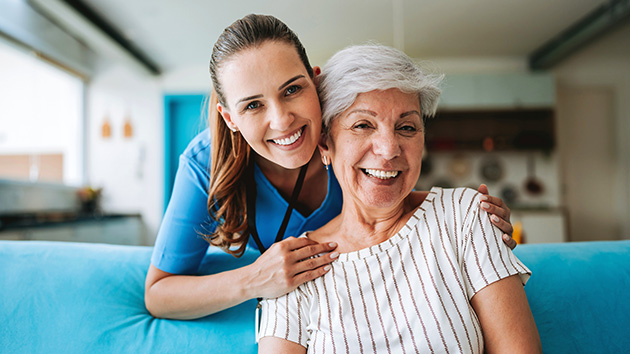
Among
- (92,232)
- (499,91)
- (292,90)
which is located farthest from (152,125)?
(292,90)

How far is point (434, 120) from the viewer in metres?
6.92

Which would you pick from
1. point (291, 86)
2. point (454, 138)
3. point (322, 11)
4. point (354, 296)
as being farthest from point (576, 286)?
point (454, 138)

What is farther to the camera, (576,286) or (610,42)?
(610,42)

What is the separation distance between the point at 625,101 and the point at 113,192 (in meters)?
7.65

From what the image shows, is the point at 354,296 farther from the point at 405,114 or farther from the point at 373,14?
the point at 373,14

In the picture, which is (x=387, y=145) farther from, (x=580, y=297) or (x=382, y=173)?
(x=580, y=297)

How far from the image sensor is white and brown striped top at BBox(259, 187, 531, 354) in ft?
3.70

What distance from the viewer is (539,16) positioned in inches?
213

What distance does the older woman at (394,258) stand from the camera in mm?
1119

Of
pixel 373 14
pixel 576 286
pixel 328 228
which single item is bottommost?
pixel 576 286

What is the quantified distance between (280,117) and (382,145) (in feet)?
0.92

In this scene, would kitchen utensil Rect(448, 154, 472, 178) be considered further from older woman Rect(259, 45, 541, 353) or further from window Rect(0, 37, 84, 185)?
older woman Rect(259, 45, 541, 353)

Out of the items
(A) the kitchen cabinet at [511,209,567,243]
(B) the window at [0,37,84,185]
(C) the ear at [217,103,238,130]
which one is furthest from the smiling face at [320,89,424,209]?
(A) the kitchen cabinet at [511,209,567,243]

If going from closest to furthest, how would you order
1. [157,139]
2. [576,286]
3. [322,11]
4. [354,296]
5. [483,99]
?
[354,296], [576,286], [322,11], [483,99], [157,139]
